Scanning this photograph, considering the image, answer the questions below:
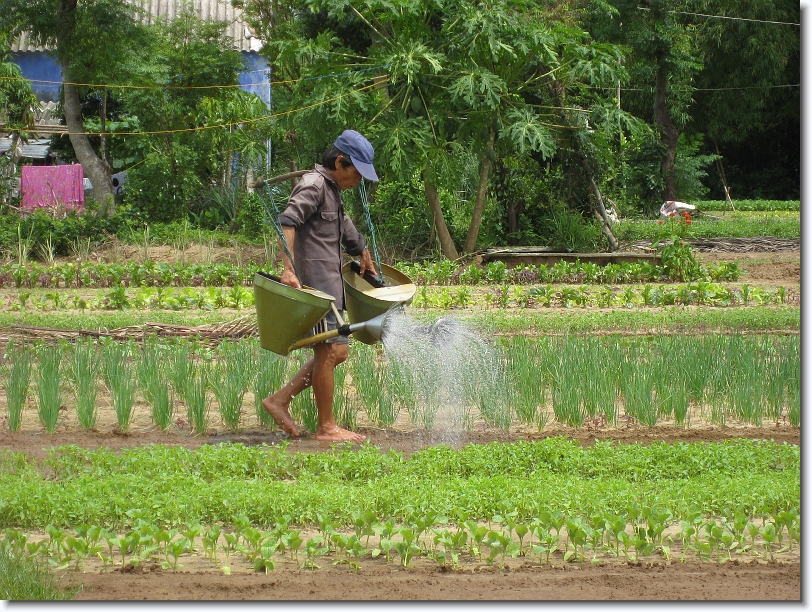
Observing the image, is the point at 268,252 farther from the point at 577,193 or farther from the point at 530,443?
the point at 530,443

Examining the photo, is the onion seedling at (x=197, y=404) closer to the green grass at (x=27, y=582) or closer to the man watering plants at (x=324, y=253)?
the man watering plants at (x=324, y=253)

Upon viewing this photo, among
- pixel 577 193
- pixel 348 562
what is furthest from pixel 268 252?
pixel 348 562

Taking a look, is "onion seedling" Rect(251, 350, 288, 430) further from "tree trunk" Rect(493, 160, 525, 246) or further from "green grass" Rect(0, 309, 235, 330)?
"tree trunk" Rect(493, 160, 525, 246)

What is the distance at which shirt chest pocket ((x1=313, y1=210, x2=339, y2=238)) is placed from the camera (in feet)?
16.0

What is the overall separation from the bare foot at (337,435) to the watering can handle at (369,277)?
0.77 m

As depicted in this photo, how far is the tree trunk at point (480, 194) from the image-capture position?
1261cm

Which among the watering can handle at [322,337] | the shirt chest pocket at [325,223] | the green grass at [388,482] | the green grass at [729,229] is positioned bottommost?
the green grass at [388,482]

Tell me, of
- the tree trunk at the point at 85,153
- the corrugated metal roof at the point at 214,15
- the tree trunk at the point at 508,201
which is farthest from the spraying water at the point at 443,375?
the corrugated metal roof at the point at 214,15

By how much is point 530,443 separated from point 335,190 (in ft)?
5.12

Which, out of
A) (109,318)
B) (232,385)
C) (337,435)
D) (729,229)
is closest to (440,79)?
(109,318)

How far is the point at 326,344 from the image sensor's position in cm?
488

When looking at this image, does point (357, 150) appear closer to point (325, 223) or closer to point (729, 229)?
point (325, 223)

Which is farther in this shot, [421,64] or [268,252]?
[268,252]

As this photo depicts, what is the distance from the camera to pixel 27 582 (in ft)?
9.02
